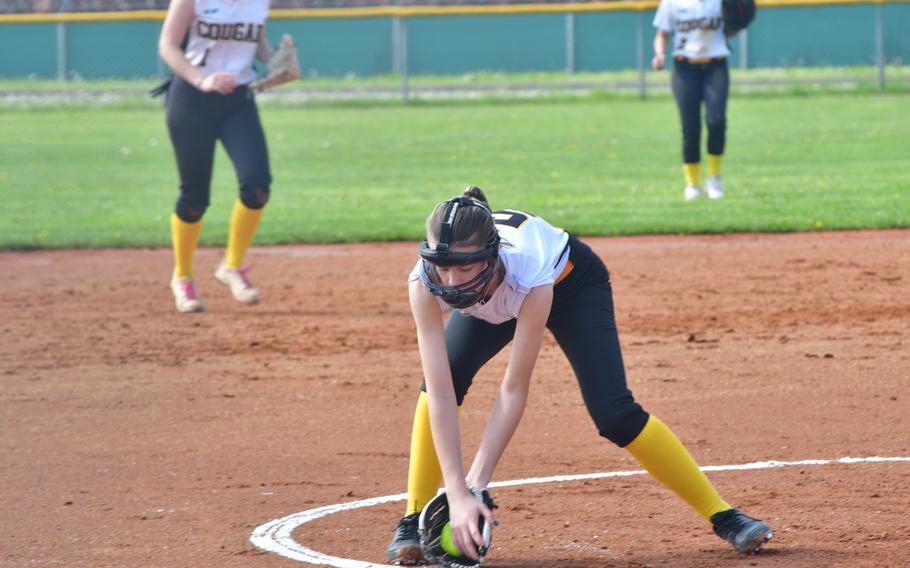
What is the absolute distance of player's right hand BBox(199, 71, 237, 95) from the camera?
814 cm

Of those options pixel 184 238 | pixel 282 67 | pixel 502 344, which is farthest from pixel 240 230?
pixel 502 344

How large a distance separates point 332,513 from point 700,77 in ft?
27.2

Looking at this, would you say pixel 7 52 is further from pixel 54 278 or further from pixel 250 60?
pixel 250 60

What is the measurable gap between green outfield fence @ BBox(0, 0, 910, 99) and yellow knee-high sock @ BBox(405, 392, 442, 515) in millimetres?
19911

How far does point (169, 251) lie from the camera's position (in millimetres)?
11289

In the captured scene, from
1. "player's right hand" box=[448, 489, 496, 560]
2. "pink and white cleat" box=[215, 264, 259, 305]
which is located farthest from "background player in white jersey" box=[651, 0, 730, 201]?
"player's right hand" box=[448, 489, 496, 560]

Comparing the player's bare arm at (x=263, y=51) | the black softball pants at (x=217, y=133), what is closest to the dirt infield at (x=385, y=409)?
the black softball pants at (x=217, y=133)

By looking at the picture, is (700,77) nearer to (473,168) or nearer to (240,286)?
(473,168)

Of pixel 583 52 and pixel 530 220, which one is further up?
pixel 530 220

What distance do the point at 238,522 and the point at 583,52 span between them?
73.6 ft

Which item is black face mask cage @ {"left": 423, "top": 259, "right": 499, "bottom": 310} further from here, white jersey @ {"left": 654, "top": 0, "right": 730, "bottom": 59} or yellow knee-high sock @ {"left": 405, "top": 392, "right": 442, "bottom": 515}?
white jersey @ {"left": 654, "top": 0, "right": 730, "bottom": 59}

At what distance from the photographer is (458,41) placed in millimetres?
25953

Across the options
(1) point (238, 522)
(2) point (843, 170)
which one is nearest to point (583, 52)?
(2) point (843, 170)

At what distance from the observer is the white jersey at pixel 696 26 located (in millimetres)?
12281
